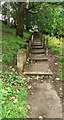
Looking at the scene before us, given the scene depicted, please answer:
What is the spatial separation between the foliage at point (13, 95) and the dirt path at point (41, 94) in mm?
222

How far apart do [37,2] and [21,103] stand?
9259mm

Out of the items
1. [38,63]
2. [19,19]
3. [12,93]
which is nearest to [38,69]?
[38,63]

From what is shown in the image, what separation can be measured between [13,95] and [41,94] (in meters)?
0.96

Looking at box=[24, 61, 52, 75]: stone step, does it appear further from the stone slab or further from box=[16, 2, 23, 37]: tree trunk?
box=[16, 2, 23, 37]: tree trunk

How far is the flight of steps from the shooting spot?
923 cm

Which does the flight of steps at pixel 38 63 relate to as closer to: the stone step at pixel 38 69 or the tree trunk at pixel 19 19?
the stone step at pixel 38 69

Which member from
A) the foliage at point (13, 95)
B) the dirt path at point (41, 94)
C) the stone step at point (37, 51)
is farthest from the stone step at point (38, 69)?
the stone step at point (37, 51)

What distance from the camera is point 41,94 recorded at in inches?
289

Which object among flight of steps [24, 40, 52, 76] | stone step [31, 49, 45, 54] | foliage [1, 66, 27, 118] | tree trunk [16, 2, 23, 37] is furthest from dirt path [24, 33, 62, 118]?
tree trunk [16, 2, 23, 37]

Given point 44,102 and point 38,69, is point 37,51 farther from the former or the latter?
point 44,102

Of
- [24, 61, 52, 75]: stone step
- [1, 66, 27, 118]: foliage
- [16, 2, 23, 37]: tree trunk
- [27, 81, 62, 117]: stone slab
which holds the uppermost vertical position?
[16, 2, 23, 37]: tree trunk

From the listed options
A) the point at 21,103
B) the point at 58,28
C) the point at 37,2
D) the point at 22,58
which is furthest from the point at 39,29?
the point at 21,103

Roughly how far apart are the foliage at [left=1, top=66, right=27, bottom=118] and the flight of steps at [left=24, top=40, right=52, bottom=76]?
36.8 inches

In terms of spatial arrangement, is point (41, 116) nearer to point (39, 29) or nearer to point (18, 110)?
point (18, 110)
